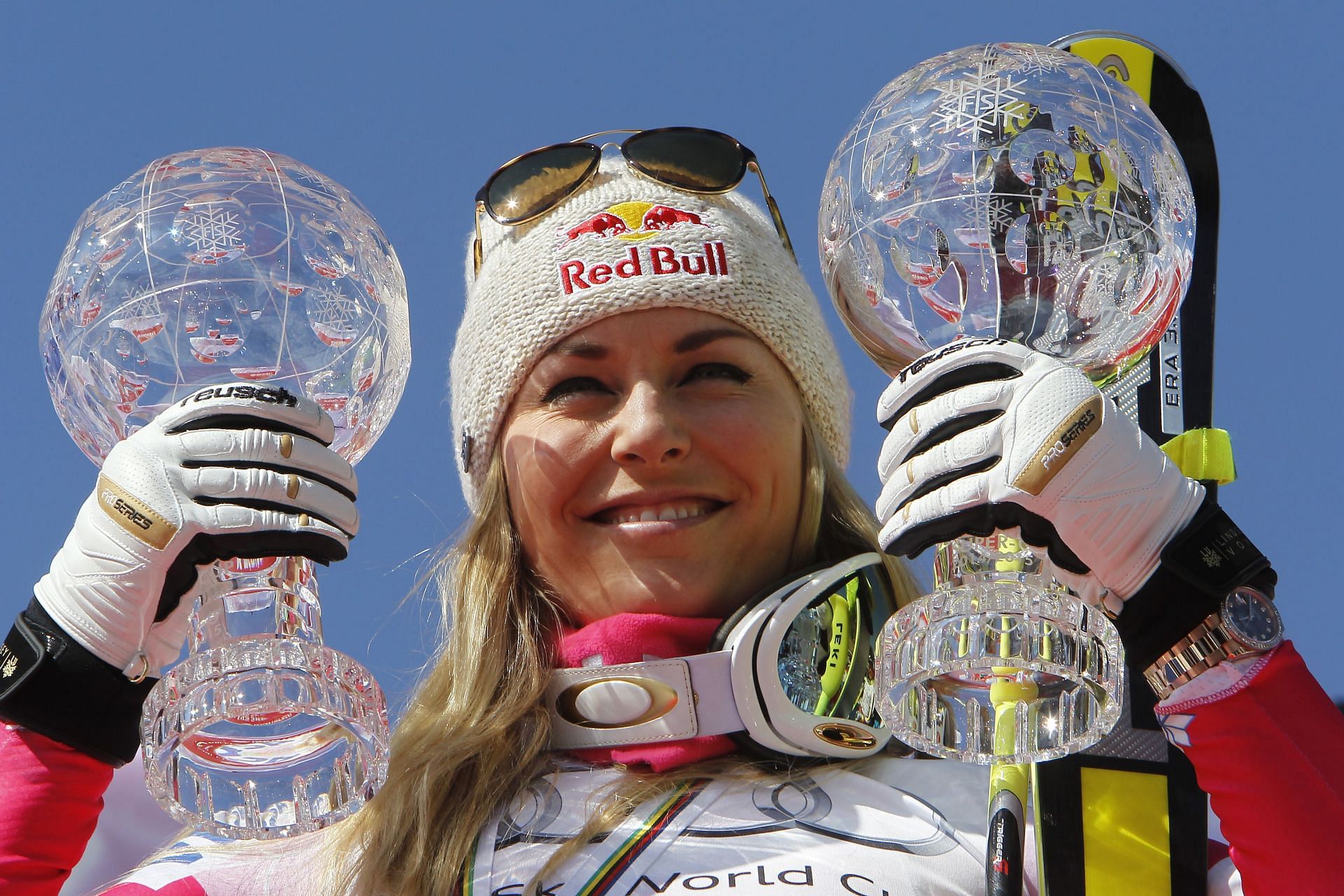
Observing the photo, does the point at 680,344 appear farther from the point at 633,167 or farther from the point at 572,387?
the point at 633,167

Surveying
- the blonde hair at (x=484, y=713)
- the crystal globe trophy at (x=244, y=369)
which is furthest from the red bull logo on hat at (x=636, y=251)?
the crystal globe trophy at (x=244, y=369)

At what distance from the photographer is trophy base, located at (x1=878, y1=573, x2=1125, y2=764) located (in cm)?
304

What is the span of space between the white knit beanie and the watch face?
69.3 inches

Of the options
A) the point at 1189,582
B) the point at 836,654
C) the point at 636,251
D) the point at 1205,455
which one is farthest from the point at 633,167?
the point at 1189,582

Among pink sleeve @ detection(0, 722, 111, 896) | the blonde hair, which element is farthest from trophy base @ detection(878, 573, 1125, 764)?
pink sleeve @ detection(0, 722, 111, 896)

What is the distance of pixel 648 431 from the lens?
4.32 metres

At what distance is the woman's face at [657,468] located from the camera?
173 inches

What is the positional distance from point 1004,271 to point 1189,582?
2.18 feet

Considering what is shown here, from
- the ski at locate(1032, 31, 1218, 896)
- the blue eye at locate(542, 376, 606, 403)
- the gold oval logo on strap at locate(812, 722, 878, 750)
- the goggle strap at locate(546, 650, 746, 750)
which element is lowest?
the ski at locate(1032, 31, 1218, 896)

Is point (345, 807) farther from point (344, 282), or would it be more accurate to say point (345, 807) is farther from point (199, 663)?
point (344, 282)

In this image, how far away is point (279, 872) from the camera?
13.4 ft

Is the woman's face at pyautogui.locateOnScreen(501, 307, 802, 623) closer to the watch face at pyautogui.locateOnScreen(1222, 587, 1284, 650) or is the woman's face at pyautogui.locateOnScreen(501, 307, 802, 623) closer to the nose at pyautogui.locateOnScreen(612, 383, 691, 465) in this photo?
the nose at pyautogui.locateOnScreen(612, 383, 691, 465)

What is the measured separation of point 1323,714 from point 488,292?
257 centimetres

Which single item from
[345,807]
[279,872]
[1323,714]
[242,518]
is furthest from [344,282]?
[1323,714]
